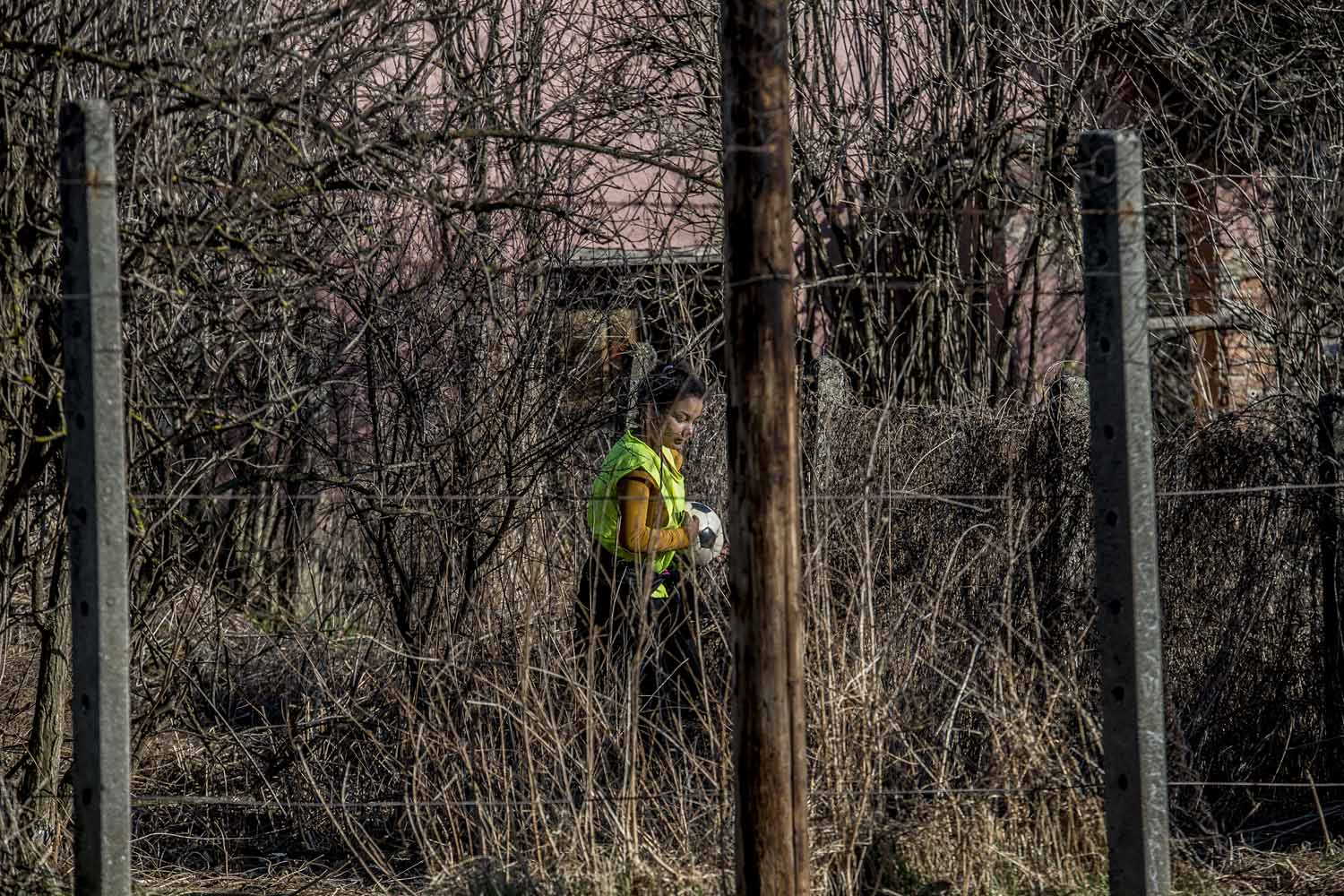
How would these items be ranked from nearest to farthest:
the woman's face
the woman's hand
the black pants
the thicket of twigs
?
the thicket of twigs
the black pants
the woman's hand
the woman's face

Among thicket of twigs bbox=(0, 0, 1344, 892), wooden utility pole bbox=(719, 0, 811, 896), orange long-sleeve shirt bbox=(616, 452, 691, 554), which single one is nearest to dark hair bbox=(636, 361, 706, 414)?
orange long-sleeve shirt bbox=(616, 452, 691, 554)

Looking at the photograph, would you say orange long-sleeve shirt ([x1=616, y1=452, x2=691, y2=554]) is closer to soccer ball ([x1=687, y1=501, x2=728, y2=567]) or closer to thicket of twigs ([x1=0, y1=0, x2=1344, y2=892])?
soccer ball ([x1=687, y1=501, x2=728, y2=567])

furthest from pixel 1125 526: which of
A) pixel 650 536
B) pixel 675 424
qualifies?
pixel 675 424

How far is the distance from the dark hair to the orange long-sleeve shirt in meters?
0.34

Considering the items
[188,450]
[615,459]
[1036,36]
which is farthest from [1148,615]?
[1036,36]

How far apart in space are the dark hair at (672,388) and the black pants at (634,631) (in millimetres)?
647

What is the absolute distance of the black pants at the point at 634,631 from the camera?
526cm

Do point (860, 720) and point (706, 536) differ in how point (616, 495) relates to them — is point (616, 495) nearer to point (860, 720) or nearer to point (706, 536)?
point (706, 536)

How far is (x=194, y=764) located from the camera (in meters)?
6.49

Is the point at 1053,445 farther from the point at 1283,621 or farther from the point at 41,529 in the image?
the point at 41,529

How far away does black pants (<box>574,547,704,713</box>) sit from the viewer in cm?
526

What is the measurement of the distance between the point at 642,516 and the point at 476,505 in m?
A: 1.12

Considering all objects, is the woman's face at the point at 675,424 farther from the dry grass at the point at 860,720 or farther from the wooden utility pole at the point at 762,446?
the wooden utility pole at the point at 762,446

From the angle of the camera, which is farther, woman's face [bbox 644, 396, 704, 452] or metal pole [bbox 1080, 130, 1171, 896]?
woman's face [bbox 644, 396, 704, 452]
